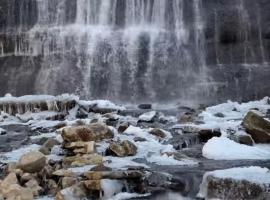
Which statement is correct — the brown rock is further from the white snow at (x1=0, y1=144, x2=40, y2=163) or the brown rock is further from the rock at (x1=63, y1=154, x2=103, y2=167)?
the white snow at (x1=0, y1=144, x2=40, y2=163)

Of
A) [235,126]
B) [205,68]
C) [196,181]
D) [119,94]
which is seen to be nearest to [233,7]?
[205,68]

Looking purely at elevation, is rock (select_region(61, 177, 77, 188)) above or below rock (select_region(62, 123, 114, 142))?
below

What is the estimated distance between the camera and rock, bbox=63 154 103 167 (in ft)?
31.2

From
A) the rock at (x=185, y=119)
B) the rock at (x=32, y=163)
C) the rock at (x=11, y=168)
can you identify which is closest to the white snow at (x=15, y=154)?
the rock at (x=11, y=168)

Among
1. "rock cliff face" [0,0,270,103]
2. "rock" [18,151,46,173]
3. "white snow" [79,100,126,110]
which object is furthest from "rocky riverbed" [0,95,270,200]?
"rock cliff face" [0,0,270,103]

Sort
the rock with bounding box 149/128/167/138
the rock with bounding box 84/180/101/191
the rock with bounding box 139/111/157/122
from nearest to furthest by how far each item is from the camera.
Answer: the rock with bounding box 84/180/101/191, the rock with bounding box 149/128/167/138, the rock with bounding box 139/111/157/122

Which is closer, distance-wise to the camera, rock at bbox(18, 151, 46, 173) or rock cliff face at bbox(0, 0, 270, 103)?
rock at bbox(18, 151, 46, 173)

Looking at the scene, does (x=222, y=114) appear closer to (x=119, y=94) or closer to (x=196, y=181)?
(x=119, y=94)

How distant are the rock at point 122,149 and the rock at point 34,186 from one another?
7.53 feet

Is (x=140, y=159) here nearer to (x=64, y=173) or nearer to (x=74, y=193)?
(x=64, y=173)

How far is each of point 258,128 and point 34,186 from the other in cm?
522

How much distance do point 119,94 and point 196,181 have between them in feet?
42.9

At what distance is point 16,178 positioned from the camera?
8430 mm

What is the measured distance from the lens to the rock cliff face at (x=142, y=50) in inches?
837
